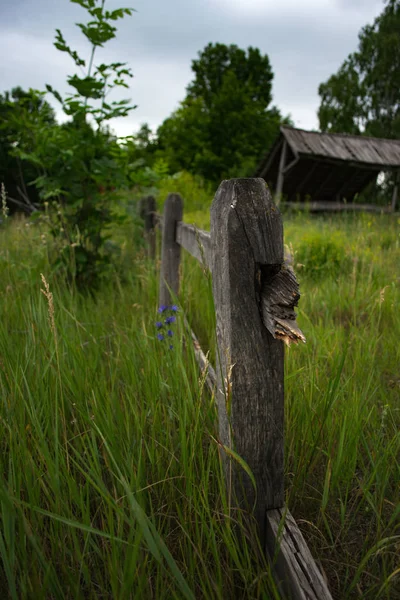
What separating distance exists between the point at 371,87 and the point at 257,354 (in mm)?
34352

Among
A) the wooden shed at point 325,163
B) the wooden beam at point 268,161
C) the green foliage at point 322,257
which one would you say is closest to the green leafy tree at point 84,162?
the green foliage at point 322,257

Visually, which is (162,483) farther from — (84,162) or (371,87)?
(371,87)

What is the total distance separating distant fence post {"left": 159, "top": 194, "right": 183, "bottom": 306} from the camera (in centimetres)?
332

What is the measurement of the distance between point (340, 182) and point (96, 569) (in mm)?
17050

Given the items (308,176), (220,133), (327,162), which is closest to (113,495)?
(327,162)

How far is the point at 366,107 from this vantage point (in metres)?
29.5

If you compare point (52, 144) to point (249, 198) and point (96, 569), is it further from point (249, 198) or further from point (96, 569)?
point (96, 569)

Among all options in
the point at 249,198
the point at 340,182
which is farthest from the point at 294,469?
the point at 340,182

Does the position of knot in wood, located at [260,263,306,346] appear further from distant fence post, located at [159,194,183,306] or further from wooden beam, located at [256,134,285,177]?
wooden beam, located at [256,134,285,177]

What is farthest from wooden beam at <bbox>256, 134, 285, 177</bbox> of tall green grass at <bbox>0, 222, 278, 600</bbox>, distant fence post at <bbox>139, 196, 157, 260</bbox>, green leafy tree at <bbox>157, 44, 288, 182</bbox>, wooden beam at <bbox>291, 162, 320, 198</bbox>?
tall green grass at <bbox>0, 222, 278, 600</bbox>

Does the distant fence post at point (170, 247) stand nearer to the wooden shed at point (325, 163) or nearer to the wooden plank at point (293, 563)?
the wooden plank at point (293, 563)

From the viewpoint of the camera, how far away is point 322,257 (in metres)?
4.78

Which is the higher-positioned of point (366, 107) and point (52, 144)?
point (366, 107)

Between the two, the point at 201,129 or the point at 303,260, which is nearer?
the point at 303,260
